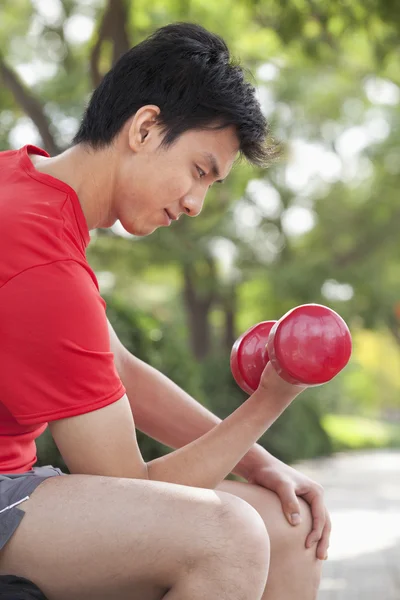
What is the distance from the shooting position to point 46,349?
1.66 m

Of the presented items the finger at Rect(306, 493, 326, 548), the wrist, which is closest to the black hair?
the wrist

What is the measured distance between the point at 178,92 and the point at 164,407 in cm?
81

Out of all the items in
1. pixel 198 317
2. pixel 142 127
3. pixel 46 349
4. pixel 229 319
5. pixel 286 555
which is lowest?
pixel 229 319

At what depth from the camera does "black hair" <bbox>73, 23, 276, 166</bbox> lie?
1956 mm

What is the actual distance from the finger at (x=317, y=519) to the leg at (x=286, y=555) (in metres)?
0.01

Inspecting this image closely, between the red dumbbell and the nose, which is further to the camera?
the nose

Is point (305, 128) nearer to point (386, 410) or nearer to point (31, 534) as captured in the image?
point (31, 534)

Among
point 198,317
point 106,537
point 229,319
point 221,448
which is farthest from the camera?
point 229,319

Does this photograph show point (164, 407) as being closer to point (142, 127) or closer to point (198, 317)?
point (142, 127)

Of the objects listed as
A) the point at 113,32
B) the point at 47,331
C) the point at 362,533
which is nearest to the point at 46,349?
the point at 47,331

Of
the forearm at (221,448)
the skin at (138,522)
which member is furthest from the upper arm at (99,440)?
the forearm at (221,448)

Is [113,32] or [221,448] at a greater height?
[113,32]

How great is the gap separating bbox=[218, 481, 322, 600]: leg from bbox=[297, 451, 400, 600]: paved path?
69.9 inches

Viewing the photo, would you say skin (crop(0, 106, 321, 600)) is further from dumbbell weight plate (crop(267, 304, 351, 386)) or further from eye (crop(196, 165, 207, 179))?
eye (crop(196, 165, 207, 179))
